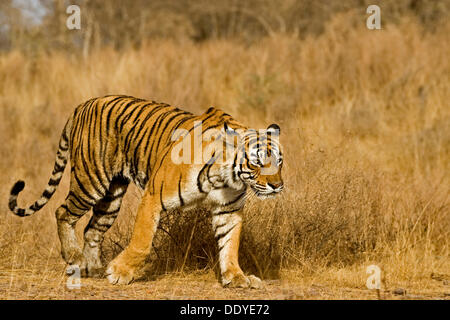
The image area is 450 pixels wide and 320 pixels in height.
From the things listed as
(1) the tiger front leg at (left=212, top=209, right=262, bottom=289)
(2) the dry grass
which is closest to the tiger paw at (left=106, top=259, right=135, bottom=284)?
(2) the dry grass

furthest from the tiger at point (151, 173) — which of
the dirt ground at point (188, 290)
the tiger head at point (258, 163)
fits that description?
the dirt ground at point (188, 290)

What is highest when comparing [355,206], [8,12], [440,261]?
[8,12]

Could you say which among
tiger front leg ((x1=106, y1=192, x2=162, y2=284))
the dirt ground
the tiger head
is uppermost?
the tiger head

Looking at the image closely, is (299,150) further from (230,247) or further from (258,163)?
(258,163)

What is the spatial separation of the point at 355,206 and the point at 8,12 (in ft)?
43.5

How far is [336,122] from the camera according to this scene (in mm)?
9812

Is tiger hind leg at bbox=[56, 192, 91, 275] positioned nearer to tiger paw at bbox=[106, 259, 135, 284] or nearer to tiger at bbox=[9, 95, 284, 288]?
tiger at bbox=[9, 95, 284, 288]

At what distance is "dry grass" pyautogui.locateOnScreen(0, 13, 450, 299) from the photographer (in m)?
5.91

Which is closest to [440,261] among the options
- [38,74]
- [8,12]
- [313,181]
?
[313,181]

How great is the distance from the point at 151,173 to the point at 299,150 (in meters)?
2.10

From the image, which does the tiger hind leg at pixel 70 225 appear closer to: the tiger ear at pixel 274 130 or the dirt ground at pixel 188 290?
the dirt ground at pixel 188 290

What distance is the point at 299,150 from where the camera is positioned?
709 centimetres

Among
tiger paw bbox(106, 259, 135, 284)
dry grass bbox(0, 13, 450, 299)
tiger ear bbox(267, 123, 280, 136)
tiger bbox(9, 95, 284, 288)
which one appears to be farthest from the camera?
dry grass bbox(0, 13, 450, 299)

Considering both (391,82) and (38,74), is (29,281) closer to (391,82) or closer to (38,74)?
(391,82)
